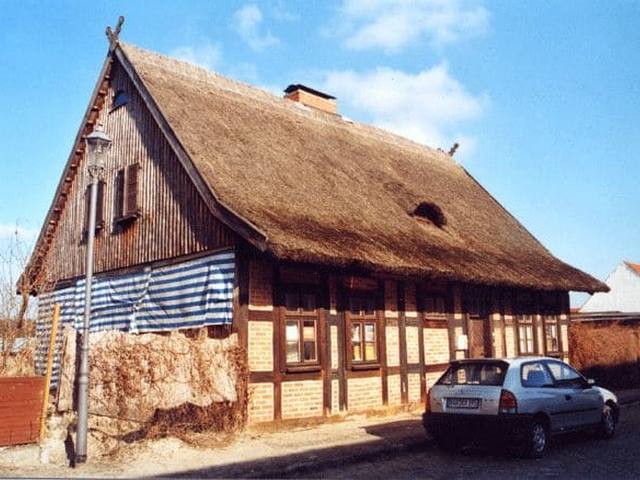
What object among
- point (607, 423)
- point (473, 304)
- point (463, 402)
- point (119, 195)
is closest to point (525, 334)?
point (473, 304)

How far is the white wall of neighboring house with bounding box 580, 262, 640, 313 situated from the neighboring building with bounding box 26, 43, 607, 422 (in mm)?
25323

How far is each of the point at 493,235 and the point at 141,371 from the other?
12.3 metres

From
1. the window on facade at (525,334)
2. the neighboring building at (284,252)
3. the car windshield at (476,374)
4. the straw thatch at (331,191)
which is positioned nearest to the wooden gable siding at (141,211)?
the neighboring building at (284,252)

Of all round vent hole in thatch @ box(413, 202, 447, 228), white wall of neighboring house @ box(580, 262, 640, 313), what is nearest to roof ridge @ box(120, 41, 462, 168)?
round vent hole in thatch @ box(413, 202, 447, 228)

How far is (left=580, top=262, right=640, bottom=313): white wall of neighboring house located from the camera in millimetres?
42125

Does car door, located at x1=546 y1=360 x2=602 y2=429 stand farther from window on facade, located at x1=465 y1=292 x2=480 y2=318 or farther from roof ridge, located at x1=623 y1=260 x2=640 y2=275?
roof ridge, located at x1=623 y1=260 x2=640 y2=275

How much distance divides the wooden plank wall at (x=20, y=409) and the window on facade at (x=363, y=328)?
20.1 ft

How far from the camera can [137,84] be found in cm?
1503

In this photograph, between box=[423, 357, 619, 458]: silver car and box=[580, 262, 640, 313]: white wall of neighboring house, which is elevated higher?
box=[580, 262, 640, 313]: white wall of neighboring house

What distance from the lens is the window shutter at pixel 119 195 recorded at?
1537cm

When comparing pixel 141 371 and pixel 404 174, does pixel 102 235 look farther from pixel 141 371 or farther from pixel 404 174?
pixel 404 174

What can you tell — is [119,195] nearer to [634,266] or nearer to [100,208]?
[100,208]

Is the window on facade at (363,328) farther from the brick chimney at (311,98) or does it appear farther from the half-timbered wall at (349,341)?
the brick chimney at (311,98)

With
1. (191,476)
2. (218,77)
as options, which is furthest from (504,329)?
(191,476)
